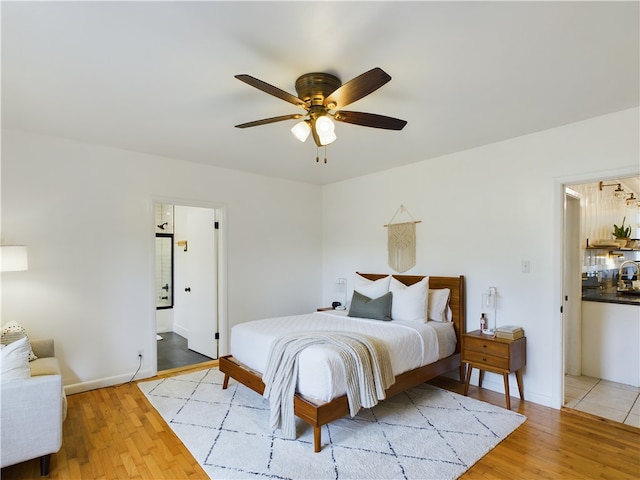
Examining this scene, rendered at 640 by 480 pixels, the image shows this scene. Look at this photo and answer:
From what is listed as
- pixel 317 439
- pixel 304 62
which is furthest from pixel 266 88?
pixel 317 439

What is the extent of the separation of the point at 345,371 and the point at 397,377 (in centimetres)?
71

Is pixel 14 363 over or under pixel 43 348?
over

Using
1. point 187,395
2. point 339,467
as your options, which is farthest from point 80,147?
point 339,467

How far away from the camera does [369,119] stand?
7.59 ft

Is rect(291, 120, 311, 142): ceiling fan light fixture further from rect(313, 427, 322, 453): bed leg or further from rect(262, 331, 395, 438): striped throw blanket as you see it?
rect(313, 427, 322, 453): bed leg

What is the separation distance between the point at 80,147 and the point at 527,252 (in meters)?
4.73

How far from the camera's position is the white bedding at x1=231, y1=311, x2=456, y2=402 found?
101 inches

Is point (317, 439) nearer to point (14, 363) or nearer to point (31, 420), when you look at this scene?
point (31, 420)

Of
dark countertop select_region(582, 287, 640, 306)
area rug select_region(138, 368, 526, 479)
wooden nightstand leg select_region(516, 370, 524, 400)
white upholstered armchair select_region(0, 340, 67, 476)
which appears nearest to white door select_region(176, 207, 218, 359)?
area rug select_region(138, 368, 526, 479)

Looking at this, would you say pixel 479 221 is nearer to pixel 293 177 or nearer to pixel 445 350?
pixel 445 350

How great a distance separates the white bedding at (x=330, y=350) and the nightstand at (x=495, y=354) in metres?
0.27

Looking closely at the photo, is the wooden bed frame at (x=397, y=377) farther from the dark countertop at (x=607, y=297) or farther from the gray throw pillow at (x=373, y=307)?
the dark countertop at (x=607, y=297)

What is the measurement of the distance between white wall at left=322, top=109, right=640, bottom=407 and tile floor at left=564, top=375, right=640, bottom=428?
1.14 ft

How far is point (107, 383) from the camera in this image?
3.76 meters
